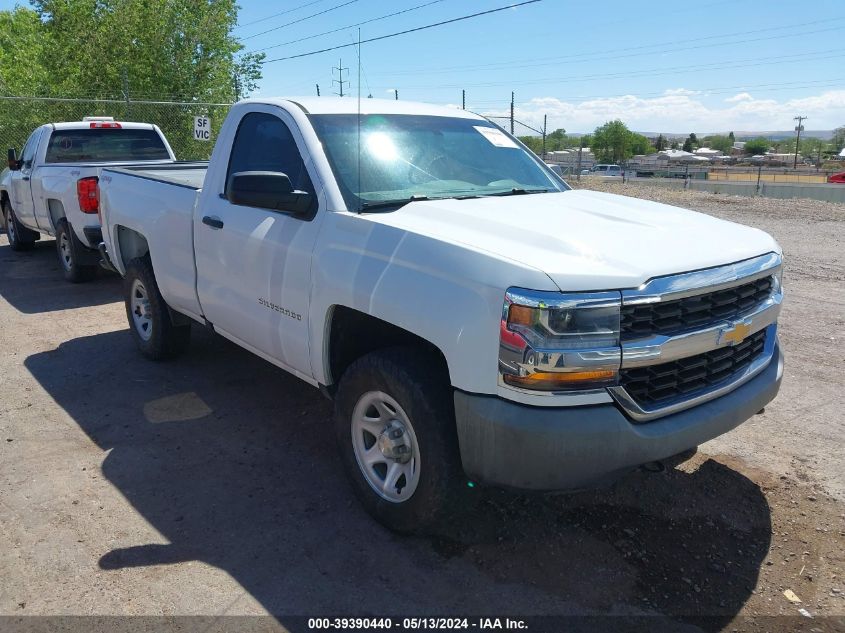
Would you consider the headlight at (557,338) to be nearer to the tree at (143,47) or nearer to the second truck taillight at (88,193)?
the second truck taillight at (88,193)

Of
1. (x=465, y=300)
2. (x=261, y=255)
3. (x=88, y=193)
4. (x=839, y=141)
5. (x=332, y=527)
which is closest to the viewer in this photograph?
(x=465, y=300)

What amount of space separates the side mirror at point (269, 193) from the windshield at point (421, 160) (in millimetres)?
229

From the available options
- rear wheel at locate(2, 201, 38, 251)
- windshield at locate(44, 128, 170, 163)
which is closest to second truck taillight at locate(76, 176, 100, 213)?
windshield at locate(44, 128, 170, 163)

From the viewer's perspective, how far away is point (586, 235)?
10.4 ft

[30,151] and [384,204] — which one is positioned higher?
[30,151]

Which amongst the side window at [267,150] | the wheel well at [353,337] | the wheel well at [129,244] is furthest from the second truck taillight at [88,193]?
the wheel well at [353,337]

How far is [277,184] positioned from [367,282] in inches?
30.4

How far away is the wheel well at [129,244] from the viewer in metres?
6.12

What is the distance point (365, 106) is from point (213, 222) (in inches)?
47.2

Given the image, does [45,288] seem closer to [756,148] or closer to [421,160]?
[421,160]

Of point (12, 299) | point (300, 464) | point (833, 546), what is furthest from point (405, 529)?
point (12, 299)

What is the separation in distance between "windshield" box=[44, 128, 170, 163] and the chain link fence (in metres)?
9.23

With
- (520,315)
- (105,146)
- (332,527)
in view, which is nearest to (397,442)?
(332,527)

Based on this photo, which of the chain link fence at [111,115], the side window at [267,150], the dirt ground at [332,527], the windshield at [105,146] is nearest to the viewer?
the dirt ground at [332,527]
